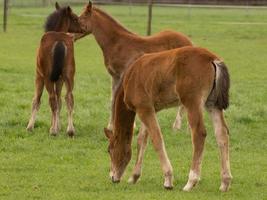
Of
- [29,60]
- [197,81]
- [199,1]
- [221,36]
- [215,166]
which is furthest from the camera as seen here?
[199,1]

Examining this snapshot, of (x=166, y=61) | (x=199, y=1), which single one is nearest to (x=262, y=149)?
(x=166, y=61)

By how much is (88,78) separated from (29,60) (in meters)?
4.75

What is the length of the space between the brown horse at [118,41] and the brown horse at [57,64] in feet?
1.04

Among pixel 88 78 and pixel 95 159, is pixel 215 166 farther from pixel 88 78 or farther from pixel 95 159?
A: pixel 88 78

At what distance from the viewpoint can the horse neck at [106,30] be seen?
12.4 meters

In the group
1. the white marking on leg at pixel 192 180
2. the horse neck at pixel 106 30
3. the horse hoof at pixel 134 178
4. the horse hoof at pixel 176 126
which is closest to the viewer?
the white marking on leg at pixel 192 180

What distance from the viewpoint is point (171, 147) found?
451 inches

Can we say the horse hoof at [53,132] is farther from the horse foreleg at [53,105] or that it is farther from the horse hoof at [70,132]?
the horse hoof at [70,132]

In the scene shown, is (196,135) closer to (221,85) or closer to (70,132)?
(221,85)

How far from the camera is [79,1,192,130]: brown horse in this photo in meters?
12.2

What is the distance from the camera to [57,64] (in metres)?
12.3

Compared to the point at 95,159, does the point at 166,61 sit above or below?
above

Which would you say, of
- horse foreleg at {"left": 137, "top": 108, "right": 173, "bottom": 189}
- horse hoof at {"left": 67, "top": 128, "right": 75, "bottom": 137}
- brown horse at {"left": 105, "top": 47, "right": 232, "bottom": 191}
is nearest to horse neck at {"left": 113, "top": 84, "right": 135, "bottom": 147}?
brown horse at {"left": 105, "top": 47, "right": 232, "bottom": 191}

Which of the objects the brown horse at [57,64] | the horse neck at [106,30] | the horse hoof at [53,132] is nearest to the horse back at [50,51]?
the brown horse at [57,64]
